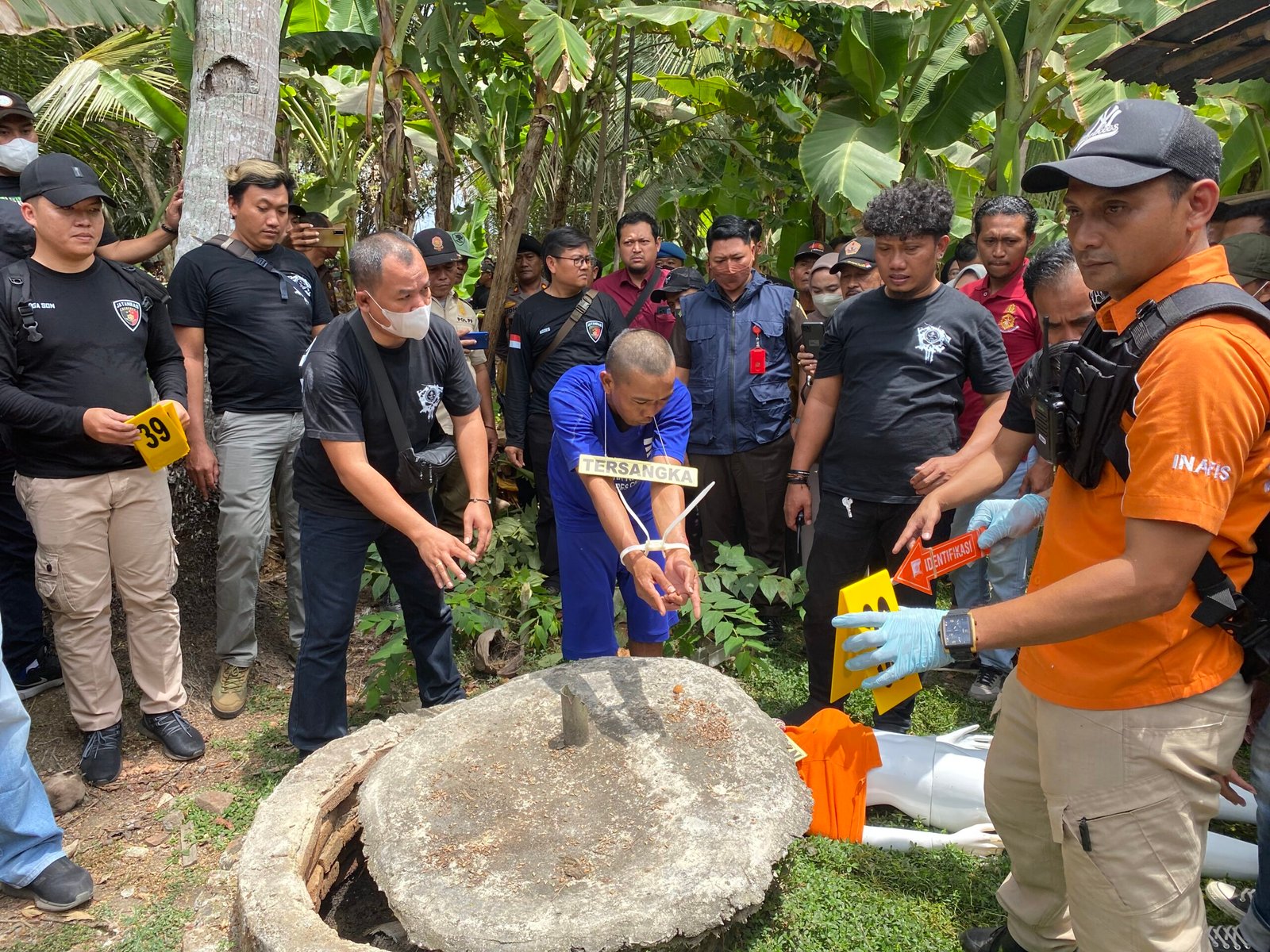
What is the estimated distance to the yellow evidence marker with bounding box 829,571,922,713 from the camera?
8.15 feet

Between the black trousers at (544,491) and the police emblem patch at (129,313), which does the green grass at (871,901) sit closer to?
the black trousers at (544,491)

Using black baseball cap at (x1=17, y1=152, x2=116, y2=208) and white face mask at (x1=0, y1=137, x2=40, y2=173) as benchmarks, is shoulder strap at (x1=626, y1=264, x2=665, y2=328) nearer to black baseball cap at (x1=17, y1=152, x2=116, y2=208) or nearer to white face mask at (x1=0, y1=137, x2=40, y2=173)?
black baseball cap at (x1=17, y1=152, x2=116, y2=208)

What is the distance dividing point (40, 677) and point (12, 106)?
2.59 m

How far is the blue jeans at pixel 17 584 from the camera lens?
3885mm

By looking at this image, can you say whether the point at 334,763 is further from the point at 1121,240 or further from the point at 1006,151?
the point at 1006,151

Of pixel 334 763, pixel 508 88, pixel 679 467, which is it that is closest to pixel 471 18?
pixel 508 88

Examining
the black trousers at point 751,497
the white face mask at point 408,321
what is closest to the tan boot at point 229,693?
the white face mask at point 408,321

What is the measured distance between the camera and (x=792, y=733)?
306cm

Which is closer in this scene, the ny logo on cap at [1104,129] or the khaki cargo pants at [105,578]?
the ny logo on cap at [1104,129]

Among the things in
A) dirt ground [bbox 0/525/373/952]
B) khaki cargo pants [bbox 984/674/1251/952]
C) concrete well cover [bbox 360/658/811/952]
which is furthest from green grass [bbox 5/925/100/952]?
khaki cargo pants [bbox 984/674/1251/952]

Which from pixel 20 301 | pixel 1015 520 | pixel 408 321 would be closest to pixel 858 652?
pixel 1015 520

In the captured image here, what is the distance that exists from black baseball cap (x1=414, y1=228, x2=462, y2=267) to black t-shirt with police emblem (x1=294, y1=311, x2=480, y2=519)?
1510 mm

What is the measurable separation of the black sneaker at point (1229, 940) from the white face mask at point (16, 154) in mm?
5326

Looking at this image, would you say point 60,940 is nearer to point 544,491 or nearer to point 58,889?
point 58,889
